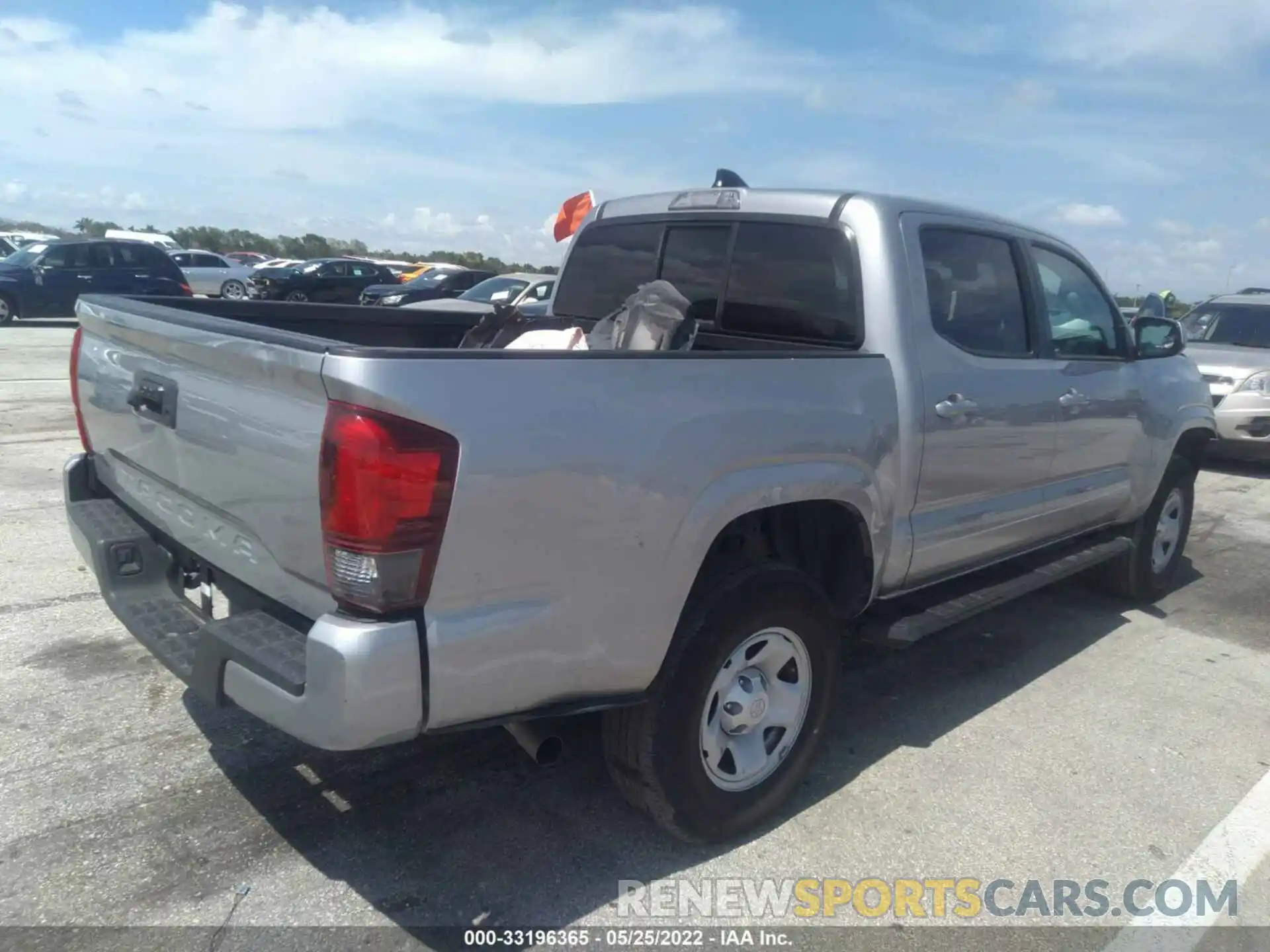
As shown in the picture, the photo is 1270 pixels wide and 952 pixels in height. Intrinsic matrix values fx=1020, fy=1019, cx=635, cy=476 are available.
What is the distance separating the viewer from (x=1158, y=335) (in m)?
5.34

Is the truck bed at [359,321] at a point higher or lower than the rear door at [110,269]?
higher

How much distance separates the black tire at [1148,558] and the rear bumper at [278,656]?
15.4ft

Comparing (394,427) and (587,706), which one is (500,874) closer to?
(587,706)

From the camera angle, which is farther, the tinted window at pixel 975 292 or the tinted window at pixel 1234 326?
the tinted window at pixel 1234 326

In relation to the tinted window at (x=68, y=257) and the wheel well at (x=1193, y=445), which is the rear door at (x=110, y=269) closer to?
the tinted window at (x=68, y=257)

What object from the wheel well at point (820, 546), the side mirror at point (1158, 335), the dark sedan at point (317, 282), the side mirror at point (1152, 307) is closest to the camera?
the wheel well at point (820, 546)

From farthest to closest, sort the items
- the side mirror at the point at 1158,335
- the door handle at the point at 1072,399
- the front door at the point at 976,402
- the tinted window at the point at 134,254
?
the tinted window at the point at 134,254, the side mirror at the point at 1158,335, the door handle at the point at 1072,399, the front door at the point at 976,402

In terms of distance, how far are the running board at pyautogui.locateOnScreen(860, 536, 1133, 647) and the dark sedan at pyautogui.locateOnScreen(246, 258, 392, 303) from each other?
2308 centimetres

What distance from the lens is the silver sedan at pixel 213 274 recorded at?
26422mm

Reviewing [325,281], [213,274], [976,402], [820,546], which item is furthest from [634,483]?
[213,274]

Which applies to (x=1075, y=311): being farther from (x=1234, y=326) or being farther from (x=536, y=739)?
(x=1234, y=326)

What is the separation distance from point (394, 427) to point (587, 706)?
0.96 meters

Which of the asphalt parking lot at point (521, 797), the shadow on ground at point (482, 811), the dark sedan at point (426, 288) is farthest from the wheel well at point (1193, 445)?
the dark sedan at point (426, 288)

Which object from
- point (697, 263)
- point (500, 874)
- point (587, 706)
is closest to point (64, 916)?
point (500, 874)
